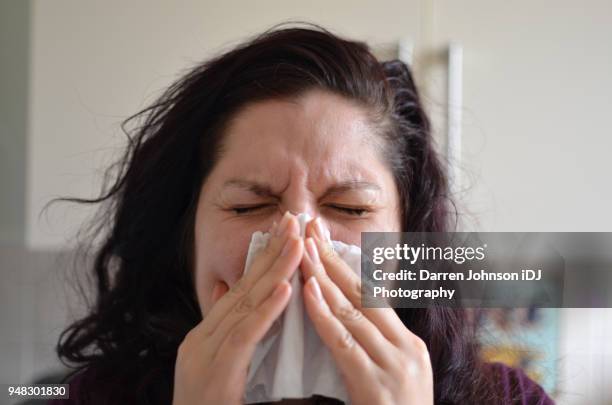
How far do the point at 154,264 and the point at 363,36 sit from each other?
386 mm

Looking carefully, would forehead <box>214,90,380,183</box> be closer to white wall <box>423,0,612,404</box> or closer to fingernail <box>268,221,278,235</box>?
fingernail <box>268,221,278,235</box>

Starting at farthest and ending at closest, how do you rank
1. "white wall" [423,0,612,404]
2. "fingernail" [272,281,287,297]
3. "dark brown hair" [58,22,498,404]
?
1. "white wall" [423,0,612,404]
2. "dark brown hair" [58,22,498,404]
3. "fingernail" [272,281,287,297]

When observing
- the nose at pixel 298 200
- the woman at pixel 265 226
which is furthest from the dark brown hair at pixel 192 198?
the nose at pixel 298 200

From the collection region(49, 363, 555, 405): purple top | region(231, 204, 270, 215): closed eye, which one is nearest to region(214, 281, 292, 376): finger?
region(231, 204, 270, 215): closed eye

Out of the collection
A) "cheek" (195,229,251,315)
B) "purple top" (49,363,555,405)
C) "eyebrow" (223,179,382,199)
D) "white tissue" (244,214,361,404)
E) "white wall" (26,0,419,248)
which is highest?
"white wall" (26,0,419,248)

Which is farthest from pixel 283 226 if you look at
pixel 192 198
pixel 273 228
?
pixel 192 198

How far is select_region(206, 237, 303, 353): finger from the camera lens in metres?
0.44

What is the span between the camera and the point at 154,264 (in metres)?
0.68

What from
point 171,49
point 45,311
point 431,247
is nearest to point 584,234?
point 431,247

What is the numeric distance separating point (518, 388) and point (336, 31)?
0.48 m

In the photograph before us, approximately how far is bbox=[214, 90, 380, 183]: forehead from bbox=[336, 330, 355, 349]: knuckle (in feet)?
0.47

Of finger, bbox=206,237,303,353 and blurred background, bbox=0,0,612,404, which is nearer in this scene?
finger, bbox=206,237,303,353

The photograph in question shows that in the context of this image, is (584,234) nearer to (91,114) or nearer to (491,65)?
(491,65)

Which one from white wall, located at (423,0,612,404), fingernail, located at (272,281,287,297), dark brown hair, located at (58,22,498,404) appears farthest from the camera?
white wall, located at (423,0,612,404)
